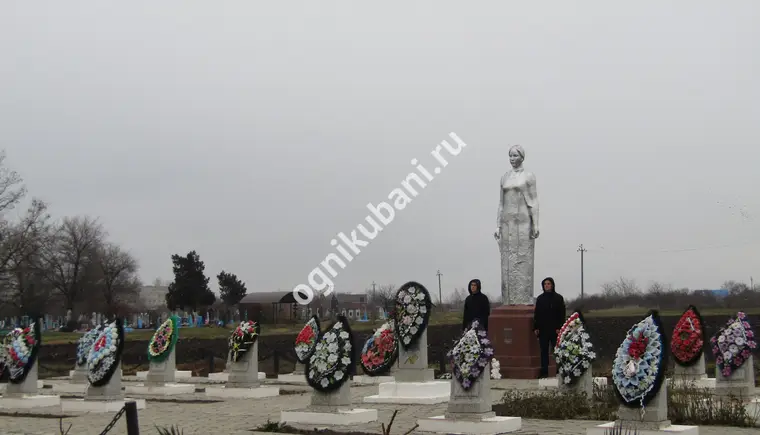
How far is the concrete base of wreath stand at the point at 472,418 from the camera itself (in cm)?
1156

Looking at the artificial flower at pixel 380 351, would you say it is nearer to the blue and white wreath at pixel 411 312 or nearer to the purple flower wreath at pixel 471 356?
the blue and white wreath at pixel 411 312

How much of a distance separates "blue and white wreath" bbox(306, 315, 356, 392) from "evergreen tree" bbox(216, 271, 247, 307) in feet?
179

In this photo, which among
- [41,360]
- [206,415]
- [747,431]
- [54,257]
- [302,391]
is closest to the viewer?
[747,431]

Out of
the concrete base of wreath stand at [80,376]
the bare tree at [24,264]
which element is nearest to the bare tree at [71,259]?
the bare tree at [24,264]

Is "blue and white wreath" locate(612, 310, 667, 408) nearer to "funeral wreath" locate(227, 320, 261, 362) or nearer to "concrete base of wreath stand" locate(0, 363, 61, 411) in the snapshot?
"funeral wreath" locate(227, 320, 261, 362)

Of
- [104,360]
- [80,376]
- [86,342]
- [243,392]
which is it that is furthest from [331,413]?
[80,376]

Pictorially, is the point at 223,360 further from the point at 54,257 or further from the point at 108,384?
the point at 54,257

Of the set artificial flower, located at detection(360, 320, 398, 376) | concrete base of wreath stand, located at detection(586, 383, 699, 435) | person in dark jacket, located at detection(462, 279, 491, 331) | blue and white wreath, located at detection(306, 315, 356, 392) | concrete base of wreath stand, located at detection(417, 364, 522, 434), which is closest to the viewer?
concrete base of wreath stand, located at detection(586, 383, 699, 435)

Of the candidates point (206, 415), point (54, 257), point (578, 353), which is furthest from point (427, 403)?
point (54, 257)

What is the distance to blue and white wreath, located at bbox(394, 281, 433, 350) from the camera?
55.9 ft

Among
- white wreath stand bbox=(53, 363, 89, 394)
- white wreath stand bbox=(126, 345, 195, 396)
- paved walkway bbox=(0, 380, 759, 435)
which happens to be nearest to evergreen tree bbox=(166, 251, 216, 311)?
white wreath stand bbox=(53, 363, 89, 394)

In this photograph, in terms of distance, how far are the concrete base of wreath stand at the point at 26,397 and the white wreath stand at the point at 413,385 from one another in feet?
19.9

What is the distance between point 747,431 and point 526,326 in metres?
9.51

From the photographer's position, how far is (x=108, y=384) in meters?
15.9
